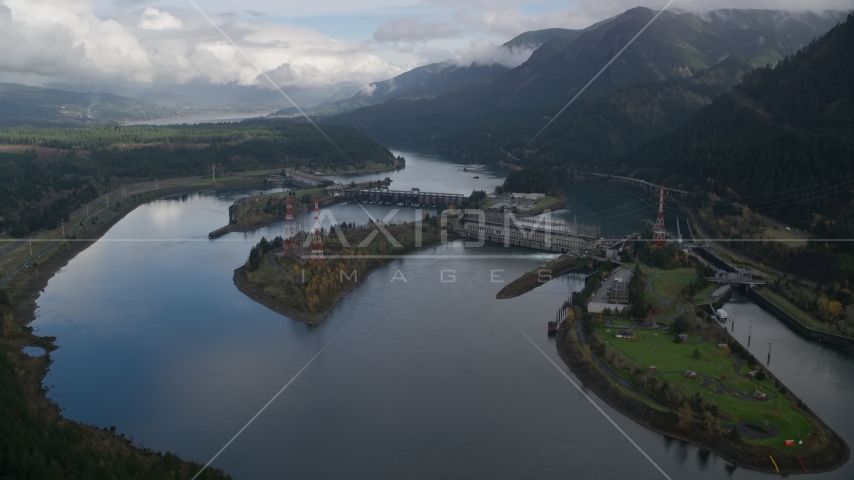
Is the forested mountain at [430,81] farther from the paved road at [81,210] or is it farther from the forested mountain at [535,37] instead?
the paved road at [81,210]

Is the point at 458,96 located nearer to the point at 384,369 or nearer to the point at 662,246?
the point at 662,246

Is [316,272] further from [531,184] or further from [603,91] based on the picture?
[603,91]

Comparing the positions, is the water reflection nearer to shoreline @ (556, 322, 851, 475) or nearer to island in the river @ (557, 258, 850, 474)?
shoreline @ (556, 322, 851, 475)

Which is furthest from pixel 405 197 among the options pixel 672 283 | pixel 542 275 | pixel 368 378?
pixel 368 378

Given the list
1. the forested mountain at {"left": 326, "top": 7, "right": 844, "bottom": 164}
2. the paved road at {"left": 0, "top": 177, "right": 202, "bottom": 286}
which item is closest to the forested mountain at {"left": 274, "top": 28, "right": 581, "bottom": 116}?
the forested mountain at {"left": 326, "top": 7, "right": 844, "bottom": 164}

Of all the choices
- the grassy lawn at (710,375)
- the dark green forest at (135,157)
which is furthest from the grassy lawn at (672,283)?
the dark green forest at (135,157)

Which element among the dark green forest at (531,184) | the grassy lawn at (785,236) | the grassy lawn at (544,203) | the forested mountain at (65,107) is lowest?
the grassy lawn at (785,236)
